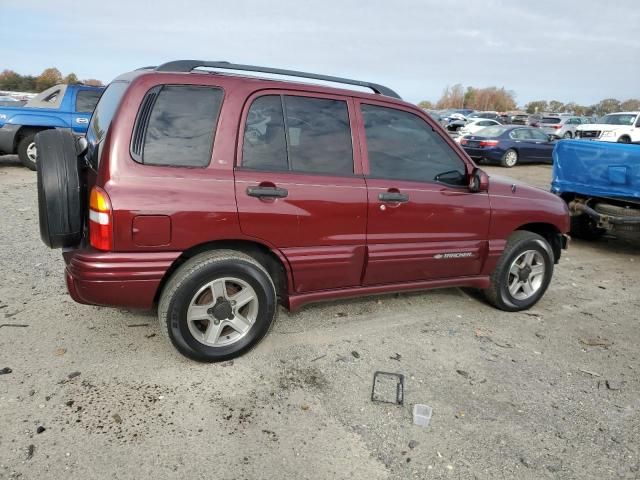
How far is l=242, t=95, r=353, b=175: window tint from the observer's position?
3123 mm

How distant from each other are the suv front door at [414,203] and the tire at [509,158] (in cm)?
1254

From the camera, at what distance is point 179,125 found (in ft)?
9.65

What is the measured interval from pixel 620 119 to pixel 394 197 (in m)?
19.0

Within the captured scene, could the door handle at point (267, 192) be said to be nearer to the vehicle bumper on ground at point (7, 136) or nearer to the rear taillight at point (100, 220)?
the rear taillight at point (100, 220)

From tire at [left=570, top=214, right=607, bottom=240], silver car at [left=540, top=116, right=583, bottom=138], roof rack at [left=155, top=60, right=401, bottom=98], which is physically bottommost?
tire at [left=570, top=214, right=607, bottom=240]

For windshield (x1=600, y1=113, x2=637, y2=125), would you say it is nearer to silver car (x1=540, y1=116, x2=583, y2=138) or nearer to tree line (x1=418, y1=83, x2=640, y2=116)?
silver car (x1=540, y1=116, x2=583, y2=138)

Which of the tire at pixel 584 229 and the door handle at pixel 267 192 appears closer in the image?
the door handle at pixel 267 192

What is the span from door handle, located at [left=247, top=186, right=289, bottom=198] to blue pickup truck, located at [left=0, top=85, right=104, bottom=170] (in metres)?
7.73

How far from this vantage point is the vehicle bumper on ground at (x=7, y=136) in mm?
9289

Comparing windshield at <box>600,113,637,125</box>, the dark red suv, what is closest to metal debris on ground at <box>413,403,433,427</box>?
the dark red suv

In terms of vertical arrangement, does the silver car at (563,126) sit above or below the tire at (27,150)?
above

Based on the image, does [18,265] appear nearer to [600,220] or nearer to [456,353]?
[456,353]

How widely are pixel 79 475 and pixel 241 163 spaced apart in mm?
1866

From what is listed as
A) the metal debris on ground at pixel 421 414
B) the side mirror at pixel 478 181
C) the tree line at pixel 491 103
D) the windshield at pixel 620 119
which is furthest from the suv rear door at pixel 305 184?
the tree line at pixel 491 103
